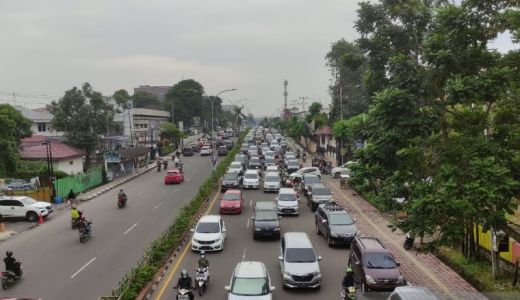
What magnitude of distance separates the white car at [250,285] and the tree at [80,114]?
45.3 m

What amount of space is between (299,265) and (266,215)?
26.2ft

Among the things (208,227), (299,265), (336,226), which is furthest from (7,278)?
(336,226)

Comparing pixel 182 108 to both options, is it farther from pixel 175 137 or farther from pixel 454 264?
pixel 454 264

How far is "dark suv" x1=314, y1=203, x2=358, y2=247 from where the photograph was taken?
23.1 metres

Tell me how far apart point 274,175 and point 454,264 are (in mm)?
24155

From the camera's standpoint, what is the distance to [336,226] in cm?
2361

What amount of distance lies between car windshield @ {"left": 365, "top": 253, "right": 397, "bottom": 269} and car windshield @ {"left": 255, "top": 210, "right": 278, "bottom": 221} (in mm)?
8336

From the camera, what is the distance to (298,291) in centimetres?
1731

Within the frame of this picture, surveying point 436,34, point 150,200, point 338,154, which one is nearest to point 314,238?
point 436,34

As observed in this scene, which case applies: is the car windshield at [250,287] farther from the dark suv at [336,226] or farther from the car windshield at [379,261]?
the dark suv at [336,226]

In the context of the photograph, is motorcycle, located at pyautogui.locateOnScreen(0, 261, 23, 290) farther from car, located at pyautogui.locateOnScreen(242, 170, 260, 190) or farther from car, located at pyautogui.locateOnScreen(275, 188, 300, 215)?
car, located at pyautogui.locateOnScreen(242, 170, 260, 190)

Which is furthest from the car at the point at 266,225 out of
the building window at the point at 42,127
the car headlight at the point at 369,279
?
the building window at the point at 42,127

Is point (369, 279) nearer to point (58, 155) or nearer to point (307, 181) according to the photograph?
point (307, 181)

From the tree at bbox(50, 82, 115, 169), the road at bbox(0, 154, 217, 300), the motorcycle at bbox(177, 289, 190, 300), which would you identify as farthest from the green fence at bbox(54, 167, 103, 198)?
the motorcycle at bbox(177, 289, 190, 300)
